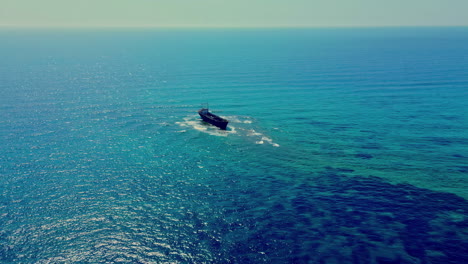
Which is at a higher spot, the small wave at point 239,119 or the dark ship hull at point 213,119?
the dark ship hull at point 213,119

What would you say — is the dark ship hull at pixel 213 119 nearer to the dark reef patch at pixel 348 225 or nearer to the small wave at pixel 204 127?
the small wave at pixel 204 127

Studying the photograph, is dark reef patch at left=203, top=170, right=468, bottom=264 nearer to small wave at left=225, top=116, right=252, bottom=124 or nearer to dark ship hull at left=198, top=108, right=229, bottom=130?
dark ship hull at left=198, top=108, right=229, bottom=130

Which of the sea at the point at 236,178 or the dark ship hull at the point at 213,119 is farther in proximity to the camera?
the dark ship hull at the point at 213,119

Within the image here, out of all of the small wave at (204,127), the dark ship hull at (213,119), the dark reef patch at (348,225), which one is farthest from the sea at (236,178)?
the dark ship hull at (213,119)

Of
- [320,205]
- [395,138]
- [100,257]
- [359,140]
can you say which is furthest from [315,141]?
[100,257]

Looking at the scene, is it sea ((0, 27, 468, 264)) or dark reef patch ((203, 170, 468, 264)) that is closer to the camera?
dark reef patch ((203, 170, 468, 264))

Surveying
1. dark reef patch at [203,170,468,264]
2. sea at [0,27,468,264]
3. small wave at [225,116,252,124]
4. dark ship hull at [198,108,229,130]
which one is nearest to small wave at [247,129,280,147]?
sea at [0,27,468,264]

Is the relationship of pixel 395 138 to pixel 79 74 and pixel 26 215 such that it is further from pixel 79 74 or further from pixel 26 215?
pixel 79 74

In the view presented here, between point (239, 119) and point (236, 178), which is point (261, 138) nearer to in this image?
point (239, 119)
